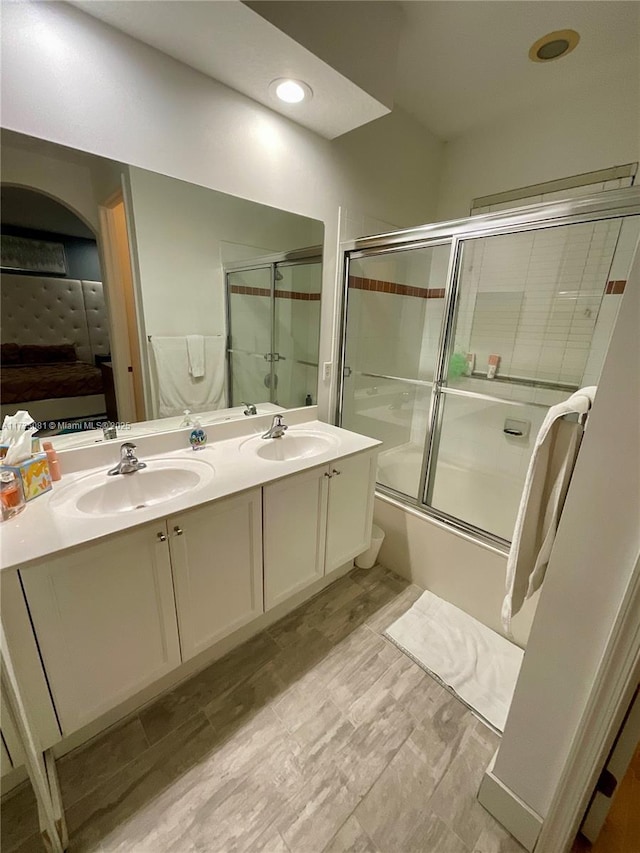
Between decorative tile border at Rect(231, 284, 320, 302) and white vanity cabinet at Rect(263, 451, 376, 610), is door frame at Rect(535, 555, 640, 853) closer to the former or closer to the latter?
white vanity cabinet at Rect(263, 451, 376, 610)

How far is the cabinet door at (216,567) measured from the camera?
3.79 ft

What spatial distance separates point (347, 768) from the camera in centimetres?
116

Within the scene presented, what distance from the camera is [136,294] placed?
4.52 feet

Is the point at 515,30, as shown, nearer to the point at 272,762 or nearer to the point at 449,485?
the point at 449,485

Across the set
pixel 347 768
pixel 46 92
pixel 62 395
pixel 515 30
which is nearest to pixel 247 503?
pixel 62 395

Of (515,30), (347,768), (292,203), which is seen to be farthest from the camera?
(292,203)

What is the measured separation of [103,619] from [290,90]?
195 centimetres

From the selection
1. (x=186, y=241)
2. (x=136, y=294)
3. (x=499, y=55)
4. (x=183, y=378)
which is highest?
(x=499, y=55)

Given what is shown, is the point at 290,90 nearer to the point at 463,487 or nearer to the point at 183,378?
the point at 183,378

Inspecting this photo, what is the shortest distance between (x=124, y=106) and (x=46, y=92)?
225mm

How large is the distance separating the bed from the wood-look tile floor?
1.18m

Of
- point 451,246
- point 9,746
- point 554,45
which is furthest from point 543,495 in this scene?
point 554,45

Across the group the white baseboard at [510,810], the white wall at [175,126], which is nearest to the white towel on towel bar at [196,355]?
the white wall at [175,126]

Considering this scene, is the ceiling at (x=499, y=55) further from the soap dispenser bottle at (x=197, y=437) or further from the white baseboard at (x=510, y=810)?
the white baseboard at (x=510, y=810)
